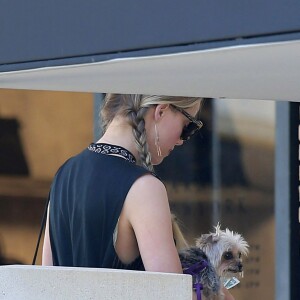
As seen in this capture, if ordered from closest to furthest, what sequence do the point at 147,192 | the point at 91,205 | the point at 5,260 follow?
the point at 147,192
the point at 91,205
the point at 5,260

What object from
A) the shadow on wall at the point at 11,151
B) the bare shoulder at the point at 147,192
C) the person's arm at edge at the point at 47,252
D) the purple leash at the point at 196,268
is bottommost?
the purple leash at the point at 196,268

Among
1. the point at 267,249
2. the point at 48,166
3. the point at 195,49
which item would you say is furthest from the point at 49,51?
the point at 48,166

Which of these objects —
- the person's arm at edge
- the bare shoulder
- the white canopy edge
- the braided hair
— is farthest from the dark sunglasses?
the person's arm at edge

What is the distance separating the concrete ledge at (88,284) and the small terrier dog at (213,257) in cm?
34

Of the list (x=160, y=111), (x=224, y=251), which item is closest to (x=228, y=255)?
(x=224, y=251)

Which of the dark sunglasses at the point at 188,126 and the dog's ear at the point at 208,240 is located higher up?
the dark sunglasses at the point at 188,126

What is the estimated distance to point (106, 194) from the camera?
280 centimetres

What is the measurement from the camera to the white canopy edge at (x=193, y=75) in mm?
2172

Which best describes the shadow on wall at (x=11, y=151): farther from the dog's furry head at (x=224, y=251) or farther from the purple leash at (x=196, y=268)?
the purple leash at (x=196, y=268)

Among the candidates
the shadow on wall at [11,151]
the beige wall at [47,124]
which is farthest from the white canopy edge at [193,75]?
the shadow on wall at [11,151]

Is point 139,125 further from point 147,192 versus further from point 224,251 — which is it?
point 224,251

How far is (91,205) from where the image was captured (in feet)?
9.31

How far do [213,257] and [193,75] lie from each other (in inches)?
30.6

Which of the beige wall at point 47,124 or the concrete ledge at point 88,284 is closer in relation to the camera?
the concrete ledge at point 88,284
